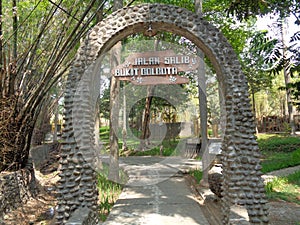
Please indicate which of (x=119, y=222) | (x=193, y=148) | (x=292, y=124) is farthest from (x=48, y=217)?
(x=292, y=124)

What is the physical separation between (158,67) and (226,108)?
3.77 feet

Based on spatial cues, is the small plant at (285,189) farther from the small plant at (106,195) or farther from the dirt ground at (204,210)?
the small plant at (106,195)

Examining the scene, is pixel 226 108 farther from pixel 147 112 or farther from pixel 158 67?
pixel 147 112

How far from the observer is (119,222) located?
3664 millimetres

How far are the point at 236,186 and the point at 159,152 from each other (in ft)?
30.1

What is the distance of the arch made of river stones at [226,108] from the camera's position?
300 cm

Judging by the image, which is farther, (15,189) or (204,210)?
(15,189)

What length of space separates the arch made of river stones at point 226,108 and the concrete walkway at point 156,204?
2.69 feet

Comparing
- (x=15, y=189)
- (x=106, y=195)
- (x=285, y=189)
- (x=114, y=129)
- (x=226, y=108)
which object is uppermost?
(x=226, y=108)

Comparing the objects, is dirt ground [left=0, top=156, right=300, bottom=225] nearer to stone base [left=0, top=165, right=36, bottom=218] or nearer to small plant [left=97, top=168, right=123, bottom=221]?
stone base [left=0, top=165, right=36, bottom=218]

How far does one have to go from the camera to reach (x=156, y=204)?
4531 millimetres

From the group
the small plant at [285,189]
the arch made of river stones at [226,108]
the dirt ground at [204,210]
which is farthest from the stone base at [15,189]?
the small plant at [285,189]

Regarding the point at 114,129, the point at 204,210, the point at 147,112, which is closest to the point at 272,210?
the point at 204,210

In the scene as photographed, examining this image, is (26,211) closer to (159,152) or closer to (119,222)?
(119,222)
